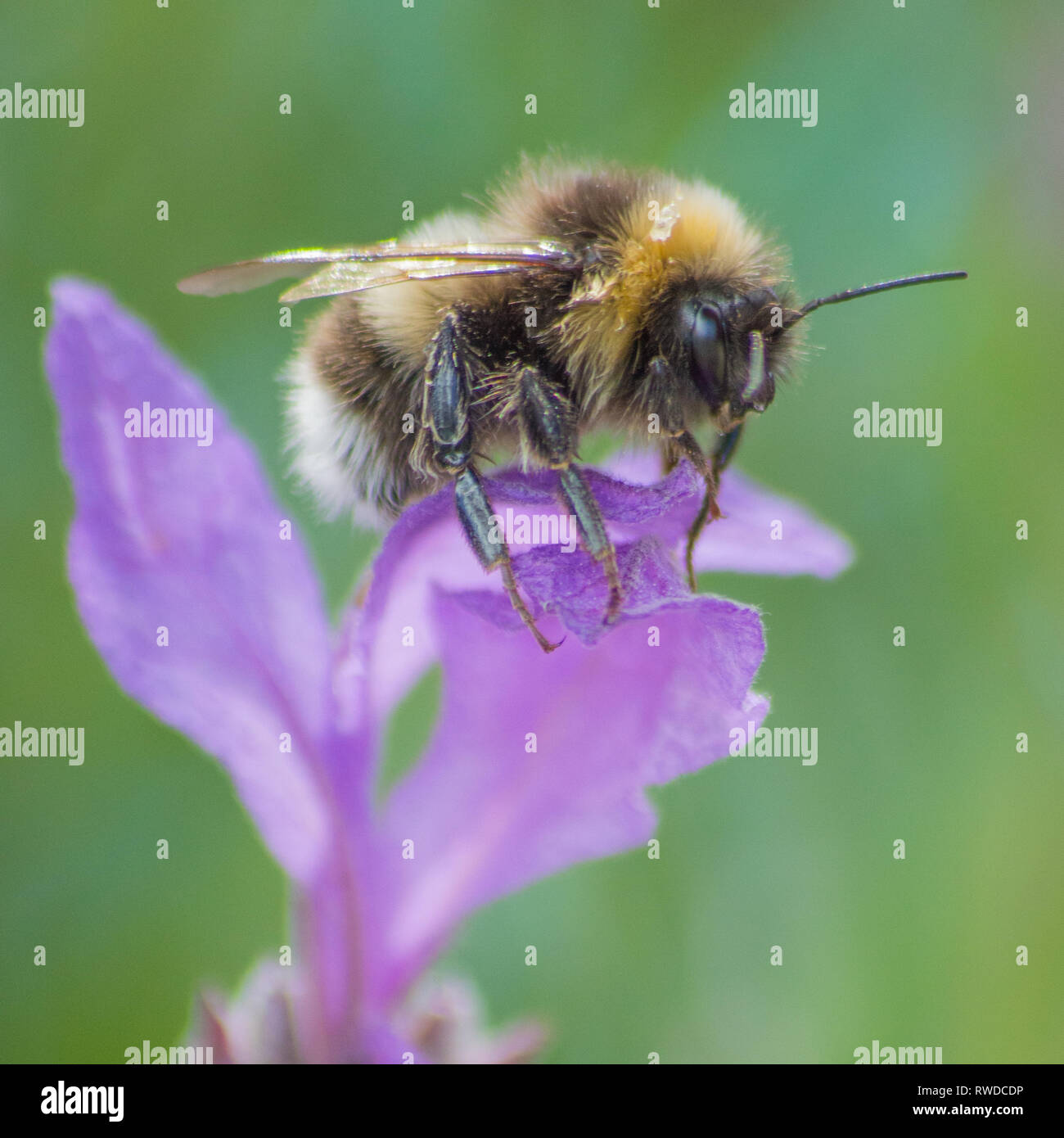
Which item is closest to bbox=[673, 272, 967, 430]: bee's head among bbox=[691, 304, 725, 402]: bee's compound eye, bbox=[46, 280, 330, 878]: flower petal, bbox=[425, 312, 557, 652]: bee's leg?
bbox=[691, 304, 725, 402]: bee's compound eye

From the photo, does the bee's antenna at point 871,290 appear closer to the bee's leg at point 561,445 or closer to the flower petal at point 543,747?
the bee's leg at point 561,445

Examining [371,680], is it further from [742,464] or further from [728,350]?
[742,464]

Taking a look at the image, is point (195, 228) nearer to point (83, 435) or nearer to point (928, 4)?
point (83, 435)

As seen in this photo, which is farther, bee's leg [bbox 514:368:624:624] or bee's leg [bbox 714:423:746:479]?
bee's leg [bbox 714:423:746:479]

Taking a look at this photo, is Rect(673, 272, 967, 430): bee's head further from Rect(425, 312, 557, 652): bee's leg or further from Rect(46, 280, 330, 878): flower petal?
Rect(46, 280, 330, 878): flower petal
